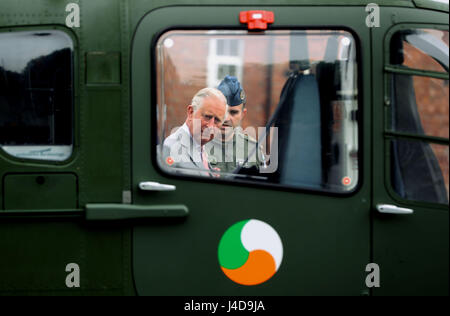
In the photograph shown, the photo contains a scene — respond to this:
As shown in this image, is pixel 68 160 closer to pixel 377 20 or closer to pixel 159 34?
pixel 159 34

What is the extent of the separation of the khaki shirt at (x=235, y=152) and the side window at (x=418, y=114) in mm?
818

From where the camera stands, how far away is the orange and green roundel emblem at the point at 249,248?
3666 millimetres

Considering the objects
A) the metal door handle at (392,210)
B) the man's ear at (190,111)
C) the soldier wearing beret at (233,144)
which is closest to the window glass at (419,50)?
the metal door handle at (392,210)

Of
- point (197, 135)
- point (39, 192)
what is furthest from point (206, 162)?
point (39, 192)

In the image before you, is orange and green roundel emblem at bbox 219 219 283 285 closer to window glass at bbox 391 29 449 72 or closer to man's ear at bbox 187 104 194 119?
man's ear at bbox 187 104 194 119

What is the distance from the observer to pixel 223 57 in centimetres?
374

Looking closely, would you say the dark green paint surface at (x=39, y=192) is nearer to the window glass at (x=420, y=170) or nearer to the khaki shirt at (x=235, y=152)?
the khaki shirt at (x=235, y=152)

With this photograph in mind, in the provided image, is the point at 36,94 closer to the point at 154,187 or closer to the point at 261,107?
the point at 154,187

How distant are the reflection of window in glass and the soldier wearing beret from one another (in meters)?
0.07

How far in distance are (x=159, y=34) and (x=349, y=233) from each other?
1.64 m

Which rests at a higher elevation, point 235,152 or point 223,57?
point 223,57

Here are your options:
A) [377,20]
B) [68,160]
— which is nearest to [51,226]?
[68,160]

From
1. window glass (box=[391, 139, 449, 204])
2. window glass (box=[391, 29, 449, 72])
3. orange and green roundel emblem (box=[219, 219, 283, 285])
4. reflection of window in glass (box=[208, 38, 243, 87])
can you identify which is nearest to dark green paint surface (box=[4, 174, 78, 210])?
orange and green roundel emblem (box=[219, 219, 283, 285])

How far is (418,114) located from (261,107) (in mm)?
944
